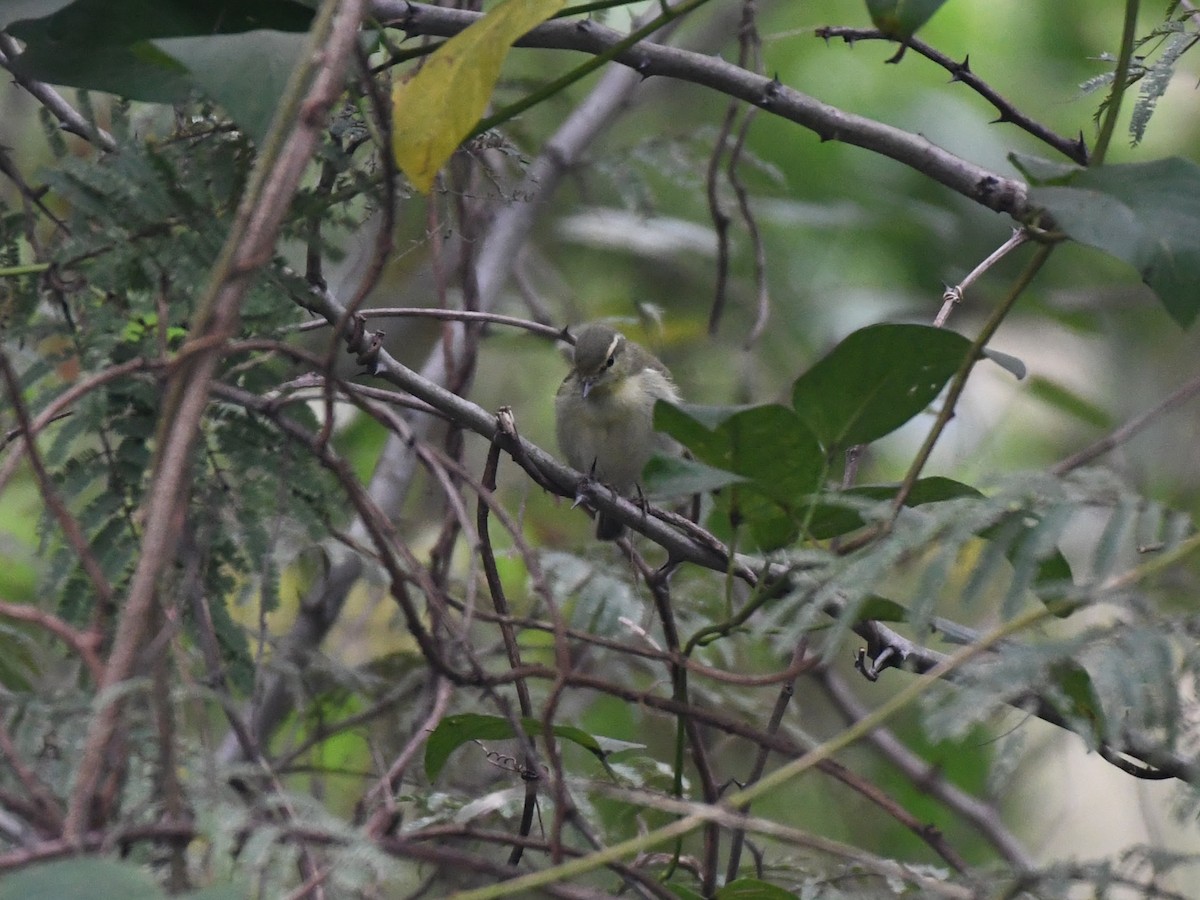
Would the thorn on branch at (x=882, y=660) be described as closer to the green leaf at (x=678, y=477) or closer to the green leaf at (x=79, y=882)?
the green leaf at (x=678, y=477)

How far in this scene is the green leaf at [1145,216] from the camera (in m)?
1.22

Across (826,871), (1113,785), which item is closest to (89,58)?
(826,871)

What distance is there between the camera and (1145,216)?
1247mm

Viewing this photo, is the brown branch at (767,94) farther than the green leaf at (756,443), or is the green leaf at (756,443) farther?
the brown branch at (767,94)

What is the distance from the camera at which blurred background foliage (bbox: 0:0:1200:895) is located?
4020 millimetres

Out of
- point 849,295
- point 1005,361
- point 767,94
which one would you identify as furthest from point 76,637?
point 849,295

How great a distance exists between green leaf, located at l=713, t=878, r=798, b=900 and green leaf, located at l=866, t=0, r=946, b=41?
0.98 meters

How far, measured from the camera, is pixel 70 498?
169cm

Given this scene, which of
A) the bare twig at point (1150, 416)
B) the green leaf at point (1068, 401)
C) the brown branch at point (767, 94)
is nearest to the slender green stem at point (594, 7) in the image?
the brown branch at point (767, 94)

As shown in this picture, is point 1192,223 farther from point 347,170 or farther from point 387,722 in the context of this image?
point 387,722

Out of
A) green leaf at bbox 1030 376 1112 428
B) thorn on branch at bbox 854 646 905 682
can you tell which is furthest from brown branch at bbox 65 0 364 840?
green leaf at bbox 1030 376 1112 428

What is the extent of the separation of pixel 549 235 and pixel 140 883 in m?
4.35

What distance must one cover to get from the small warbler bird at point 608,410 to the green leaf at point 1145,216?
210cm

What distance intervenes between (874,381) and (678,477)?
24 cm
